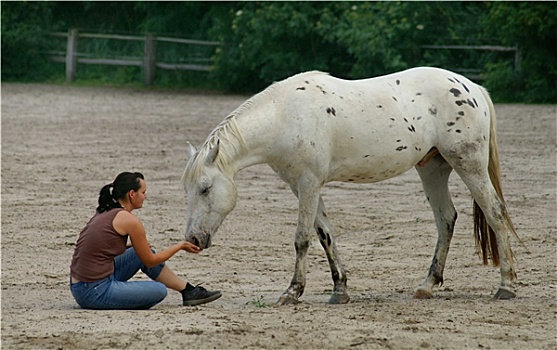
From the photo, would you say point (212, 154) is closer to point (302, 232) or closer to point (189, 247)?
point (189, 247)

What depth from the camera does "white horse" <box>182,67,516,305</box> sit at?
6211mm

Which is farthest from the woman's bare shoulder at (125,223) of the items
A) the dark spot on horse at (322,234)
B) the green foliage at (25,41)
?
the green foliage at (25,41)

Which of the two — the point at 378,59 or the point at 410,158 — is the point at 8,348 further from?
the point at 378,59

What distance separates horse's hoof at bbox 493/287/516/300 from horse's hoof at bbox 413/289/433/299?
434 millimetres

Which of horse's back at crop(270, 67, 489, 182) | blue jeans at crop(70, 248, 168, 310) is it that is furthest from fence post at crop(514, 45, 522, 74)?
blue jeans at crop(70, 248, 168, 310)

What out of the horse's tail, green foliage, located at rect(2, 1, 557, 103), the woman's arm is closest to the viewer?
the woman's arm

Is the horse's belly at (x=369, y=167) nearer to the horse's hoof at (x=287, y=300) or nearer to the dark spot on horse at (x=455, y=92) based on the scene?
the dark spot on horse at (x=455, y=92)

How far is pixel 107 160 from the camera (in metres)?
12.9

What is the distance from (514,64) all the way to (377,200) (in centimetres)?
1293

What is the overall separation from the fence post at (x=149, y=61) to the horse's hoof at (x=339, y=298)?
22.5 m

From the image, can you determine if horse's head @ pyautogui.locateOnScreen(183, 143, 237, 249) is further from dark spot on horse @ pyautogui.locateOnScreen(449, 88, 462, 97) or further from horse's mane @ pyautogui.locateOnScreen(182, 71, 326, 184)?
dark spot on horse @ pyautogui.locateOnScreen(449, 88, 462, 97)

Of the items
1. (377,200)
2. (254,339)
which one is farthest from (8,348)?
(377,200)

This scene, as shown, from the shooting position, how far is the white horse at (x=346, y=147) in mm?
6211

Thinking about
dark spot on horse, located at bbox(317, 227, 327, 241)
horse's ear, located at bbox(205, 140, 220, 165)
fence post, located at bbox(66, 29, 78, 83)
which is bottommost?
fence post, located at bbox(66, 29, 78, 83)
